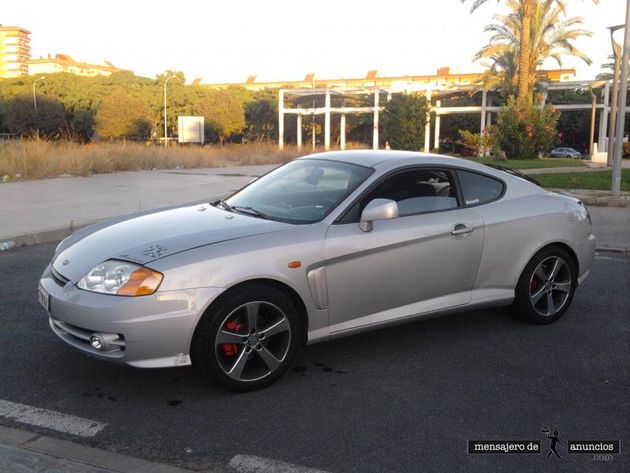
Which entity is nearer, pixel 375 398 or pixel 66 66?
pixel 375 398

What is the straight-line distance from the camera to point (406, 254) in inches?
173

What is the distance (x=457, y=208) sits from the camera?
4.79 m

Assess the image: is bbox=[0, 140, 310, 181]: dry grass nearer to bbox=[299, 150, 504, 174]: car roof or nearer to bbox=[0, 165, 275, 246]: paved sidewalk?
bbox=[0, 165, 275, 246]: paved sidewalk

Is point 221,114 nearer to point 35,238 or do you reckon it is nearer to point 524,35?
point 524,35

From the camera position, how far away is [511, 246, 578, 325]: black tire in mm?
5137

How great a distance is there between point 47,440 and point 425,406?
2.12 metres

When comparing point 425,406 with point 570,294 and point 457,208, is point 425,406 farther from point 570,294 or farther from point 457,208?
point 570,294

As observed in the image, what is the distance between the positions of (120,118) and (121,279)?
170ft

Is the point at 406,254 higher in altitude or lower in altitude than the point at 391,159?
lower

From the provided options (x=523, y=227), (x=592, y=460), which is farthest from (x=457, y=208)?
(x=592, y=460)

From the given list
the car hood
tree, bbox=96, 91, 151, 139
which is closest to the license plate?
the car hood

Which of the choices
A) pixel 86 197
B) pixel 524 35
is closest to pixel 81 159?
pixel 86 197

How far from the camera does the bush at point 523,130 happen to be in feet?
91.5

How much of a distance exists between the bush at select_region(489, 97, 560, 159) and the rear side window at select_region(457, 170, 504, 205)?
2441cm
